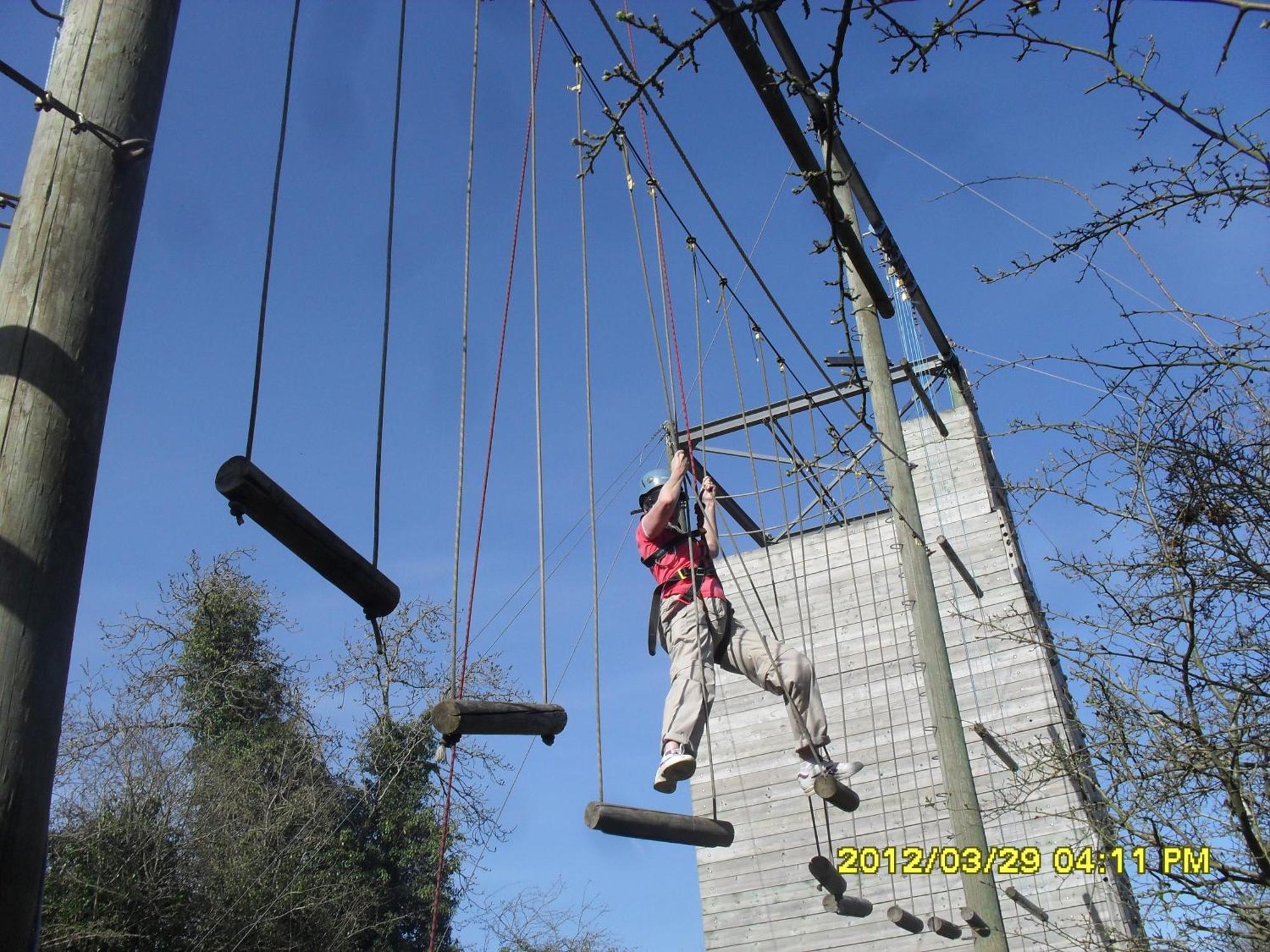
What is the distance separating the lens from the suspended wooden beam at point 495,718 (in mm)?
3434

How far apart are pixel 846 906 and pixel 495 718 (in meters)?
3.47

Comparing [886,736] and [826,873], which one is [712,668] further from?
[886,736]

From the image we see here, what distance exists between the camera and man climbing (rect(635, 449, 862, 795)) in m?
4.65

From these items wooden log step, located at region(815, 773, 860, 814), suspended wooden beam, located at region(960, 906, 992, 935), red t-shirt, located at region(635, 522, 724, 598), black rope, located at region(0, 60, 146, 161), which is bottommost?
suspended wooden beam, located at region(960, 906, 992, 935)

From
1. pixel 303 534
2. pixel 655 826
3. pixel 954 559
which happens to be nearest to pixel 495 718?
pixel 655 826

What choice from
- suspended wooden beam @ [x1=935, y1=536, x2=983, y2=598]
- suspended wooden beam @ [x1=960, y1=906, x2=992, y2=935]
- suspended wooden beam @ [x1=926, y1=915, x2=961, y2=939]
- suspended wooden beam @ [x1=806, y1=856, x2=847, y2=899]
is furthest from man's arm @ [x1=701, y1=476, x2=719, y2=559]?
suspended wooden beam @ [x1=935, y1=536, x2=983, y2=598]

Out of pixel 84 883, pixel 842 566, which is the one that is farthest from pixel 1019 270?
pixel 84 883

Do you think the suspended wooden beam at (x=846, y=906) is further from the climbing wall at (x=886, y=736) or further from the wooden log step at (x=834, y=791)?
the climbing wall at (x=886, y=736)

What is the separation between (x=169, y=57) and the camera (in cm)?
247

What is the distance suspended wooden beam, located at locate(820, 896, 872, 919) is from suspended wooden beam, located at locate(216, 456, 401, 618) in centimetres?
381

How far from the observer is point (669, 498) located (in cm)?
477

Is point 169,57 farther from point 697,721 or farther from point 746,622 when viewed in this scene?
point 746,622

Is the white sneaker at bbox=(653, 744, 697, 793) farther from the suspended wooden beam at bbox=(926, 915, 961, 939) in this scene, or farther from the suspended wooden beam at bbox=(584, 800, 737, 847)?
the suspended wooden beam at bbox=(926, 915, 961, 939)

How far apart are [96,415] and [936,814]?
32.1 ft
